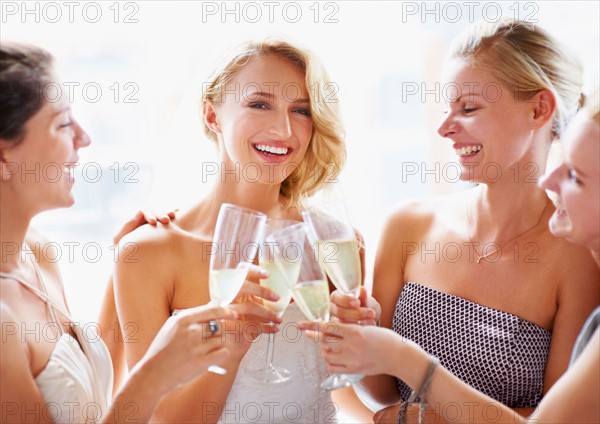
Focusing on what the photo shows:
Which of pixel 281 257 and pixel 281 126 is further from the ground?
pixel 281 126

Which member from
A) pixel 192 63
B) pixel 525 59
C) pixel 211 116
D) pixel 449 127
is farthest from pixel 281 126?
Result: pixel 192 63

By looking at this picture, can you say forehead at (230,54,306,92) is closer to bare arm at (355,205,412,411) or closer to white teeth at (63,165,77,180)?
bare arm at (355,205,412,411)

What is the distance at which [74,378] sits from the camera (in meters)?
1.55

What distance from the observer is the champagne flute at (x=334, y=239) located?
5.36 ft

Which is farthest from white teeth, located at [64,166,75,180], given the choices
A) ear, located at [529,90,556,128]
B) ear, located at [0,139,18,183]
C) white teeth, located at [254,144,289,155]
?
ear, located at [529,90,556,128]

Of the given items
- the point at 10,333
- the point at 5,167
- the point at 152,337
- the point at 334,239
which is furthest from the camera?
the point at 152,337

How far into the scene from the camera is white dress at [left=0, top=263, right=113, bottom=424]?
4.96 ft

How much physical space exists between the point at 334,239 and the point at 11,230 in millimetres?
681

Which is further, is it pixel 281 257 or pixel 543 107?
pixel 543 107

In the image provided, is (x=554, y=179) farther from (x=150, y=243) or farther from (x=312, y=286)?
(x=150, y=243)

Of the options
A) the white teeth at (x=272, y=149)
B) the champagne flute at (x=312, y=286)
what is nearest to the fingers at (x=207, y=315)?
the champagne flute at (x=312, y=286)

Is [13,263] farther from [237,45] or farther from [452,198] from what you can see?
[452,198]

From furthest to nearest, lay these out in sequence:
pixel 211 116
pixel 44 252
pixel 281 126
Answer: pixel 211 116
pixel 281 126
pixel 44 252

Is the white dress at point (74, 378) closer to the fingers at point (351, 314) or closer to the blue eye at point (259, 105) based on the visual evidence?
A: the fingers at point (351, 314)
